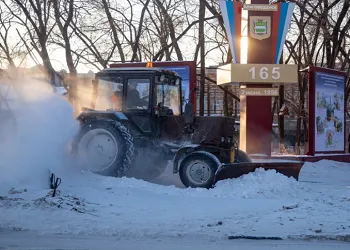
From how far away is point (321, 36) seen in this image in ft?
95.5

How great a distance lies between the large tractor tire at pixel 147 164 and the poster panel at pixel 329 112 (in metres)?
9.11

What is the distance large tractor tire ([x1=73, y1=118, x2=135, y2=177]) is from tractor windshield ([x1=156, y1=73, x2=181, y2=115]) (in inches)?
47.0

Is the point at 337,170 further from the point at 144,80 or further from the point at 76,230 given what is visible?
the point at 76,230

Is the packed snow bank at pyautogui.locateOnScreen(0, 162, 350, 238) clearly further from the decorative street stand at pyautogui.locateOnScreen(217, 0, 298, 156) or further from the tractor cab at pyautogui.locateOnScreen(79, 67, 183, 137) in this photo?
the decorative street stand at pyautogui.locateOnScreen(217, 0, 298, 156)

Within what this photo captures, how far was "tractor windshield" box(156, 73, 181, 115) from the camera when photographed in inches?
483

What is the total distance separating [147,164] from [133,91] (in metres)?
1.71

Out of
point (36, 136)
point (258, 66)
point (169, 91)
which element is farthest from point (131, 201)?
point (258, 66)

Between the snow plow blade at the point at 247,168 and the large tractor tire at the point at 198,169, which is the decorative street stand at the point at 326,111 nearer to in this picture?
the snow plow blade at the point at 247,168

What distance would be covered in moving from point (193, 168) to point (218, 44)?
20257 mm

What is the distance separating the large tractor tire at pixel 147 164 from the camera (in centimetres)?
1227

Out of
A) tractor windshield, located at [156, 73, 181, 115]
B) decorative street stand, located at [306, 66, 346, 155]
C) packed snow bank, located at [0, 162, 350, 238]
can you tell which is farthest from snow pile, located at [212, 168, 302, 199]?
decorative street stand, located at [306, 66, 346, 155]

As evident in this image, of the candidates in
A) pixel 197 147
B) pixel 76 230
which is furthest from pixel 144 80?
pixel 76 230

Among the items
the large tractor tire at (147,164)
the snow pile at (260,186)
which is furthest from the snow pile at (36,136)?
the snow pile at (260,186)

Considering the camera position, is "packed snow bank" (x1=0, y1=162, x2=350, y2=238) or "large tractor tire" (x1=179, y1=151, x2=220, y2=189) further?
"large tractor tire" (x1=179, y1=151, x2=220, y2=189)
